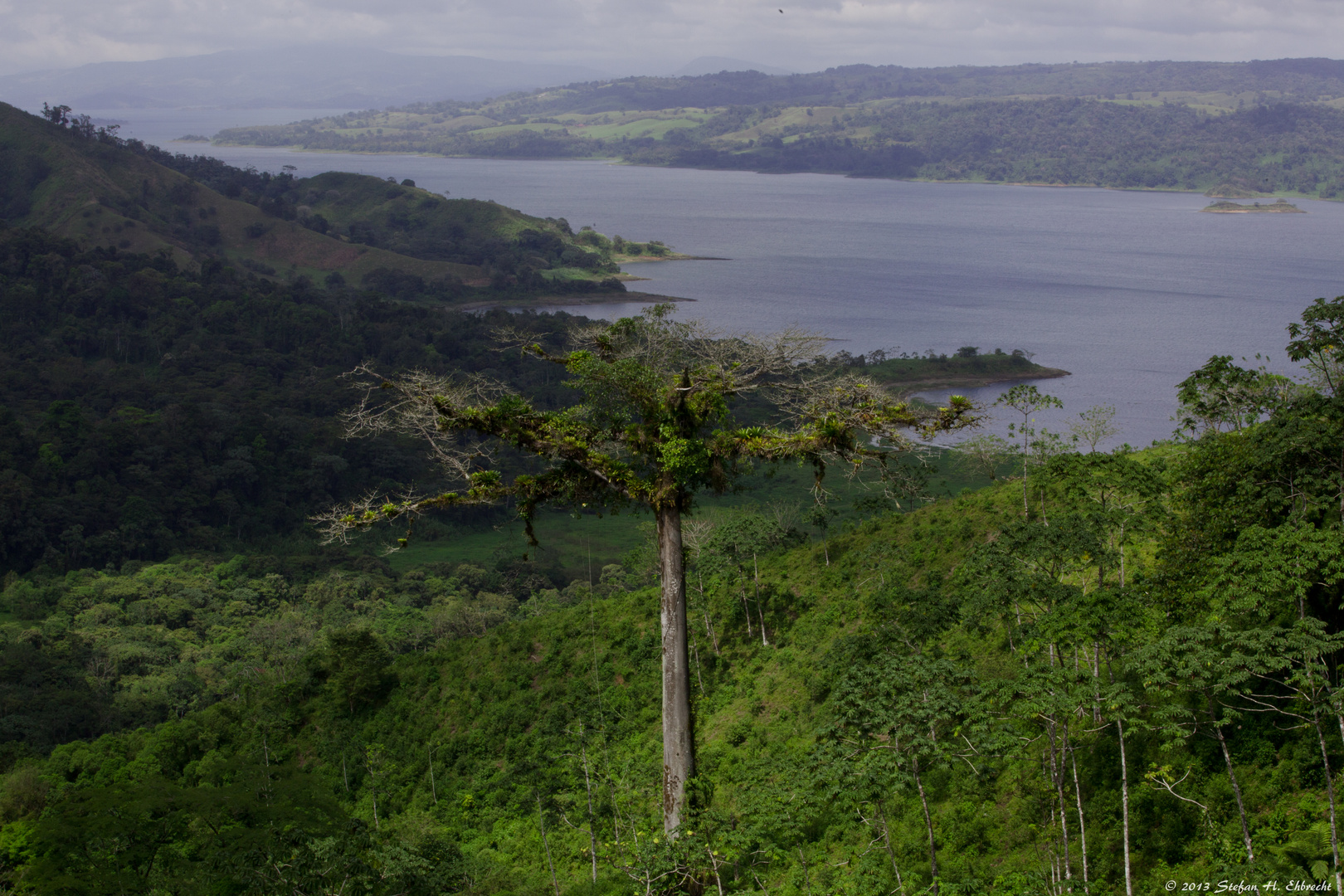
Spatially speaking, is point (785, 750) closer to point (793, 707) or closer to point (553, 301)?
point (793, 707)

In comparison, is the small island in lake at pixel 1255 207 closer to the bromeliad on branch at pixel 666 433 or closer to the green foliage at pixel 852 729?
the green foliage at pixel 852 729

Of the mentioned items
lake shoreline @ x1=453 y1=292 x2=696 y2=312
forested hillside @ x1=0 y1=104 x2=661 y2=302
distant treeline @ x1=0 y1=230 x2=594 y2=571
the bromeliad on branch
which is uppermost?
forested hillside @ x1=0 y1=104 x2=661 y2=302

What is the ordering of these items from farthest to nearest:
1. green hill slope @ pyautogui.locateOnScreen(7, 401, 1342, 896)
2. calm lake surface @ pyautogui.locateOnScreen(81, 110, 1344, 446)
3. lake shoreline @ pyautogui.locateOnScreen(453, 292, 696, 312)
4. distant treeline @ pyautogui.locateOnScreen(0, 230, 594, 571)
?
1. lake shoreline @ pyautogui.locateOnScreen(453, 292, 696, 312)
2. calm lake surface @ pyautogui.locateOnScreen(81, 110, 1344, 446)
3. distant treeline @ pyautogui.locateOnScreen(0, 230, 594, 571)
4. green hill slope @ pyautogui.locateOnScreen(7, 401, 1342, 896)

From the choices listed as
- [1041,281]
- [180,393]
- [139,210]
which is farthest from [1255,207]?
[139,210]

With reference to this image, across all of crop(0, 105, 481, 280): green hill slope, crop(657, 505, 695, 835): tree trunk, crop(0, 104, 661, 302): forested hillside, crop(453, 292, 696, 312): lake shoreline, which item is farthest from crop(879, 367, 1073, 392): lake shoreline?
crop(0, 105, 481, 280): green hill slope

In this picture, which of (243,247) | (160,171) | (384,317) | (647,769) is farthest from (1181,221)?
(647,769)

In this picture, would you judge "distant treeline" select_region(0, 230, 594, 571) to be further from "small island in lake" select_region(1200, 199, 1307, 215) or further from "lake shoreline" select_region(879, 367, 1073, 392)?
"small island in lake" select_region(1200, 199, 1307, 215)
